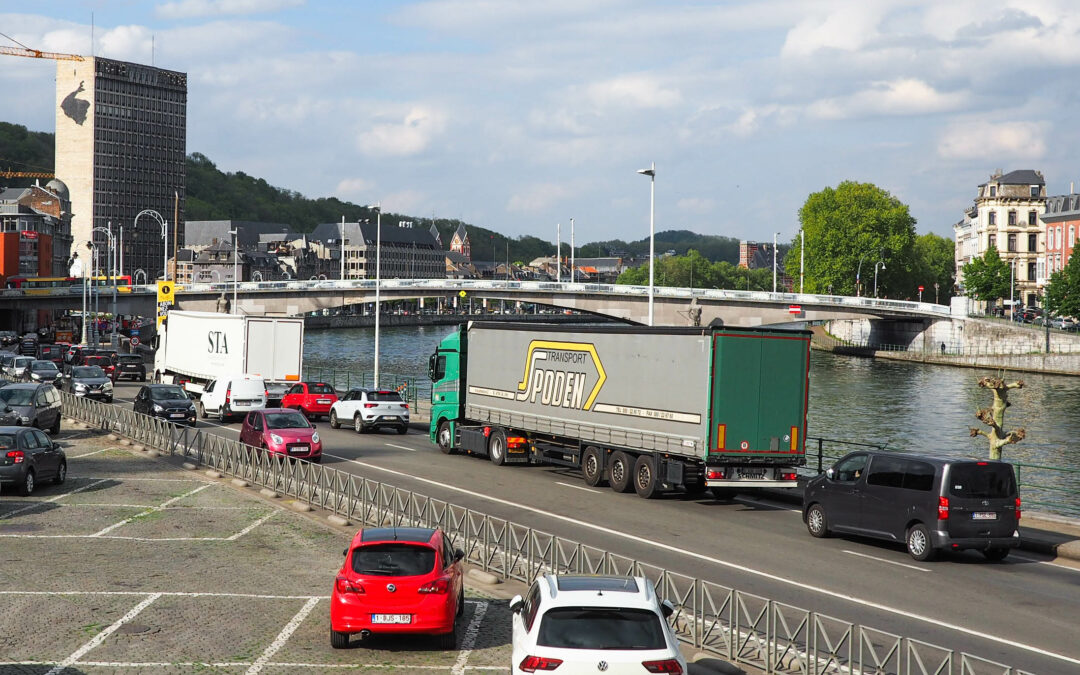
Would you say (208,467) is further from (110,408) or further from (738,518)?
(738,518)

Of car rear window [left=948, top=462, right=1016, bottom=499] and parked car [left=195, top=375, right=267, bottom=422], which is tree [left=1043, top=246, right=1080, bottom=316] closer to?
parked car [left=195, top=375, right=267, bottom=422]

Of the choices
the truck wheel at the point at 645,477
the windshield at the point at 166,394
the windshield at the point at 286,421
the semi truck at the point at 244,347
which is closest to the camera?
the truck wheel at the point at 645,477

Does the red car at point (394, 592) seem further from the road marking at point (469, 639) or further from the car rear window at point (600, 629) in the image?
the car rear window at point (600, 629)

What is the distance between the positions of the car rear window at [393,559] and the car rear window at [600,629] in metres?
3.41

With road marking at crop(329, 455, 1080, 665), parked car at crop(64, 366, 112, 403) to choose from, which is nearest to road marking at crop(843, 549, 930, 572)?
road marking at crop(329, 455, 1080, 665)

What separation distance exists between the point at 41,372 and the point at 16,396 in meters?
23.6

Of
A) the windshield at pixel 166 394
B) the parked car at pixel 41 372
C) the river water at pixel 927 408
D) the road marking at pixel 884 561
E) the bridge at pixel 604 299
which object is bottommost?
the river water at pixel 927 408

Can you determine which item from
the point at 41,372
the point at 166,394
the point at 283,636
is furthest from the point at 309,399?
the point at 283,636

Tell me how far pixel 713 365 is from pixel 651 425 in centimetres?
236

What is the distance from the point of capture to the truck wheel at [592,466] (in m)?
28.7

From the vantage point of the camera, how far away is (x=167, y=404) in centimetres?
4078

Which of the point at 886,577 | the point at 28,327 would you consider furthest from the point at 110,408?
the point at 28,327

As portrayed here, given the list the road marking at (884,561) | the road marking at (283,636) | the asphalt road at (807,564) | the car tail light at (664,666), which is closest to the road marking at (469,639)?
the road marking at (283,636)

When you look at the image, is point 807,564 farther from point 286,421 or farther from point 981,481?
point 286,421
